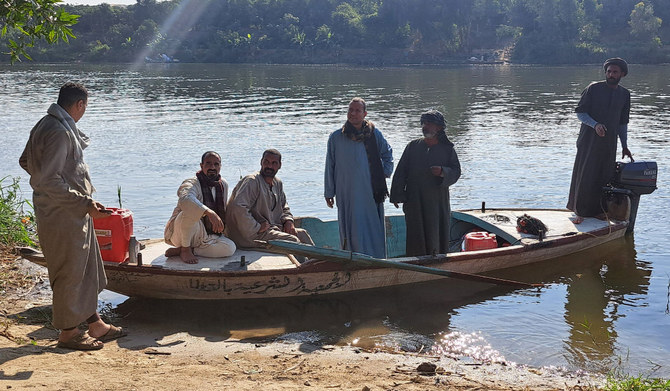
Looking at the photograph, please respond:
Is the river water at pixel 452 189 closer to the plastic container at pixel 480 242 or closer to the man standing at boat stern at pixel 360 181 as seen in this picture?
the plastic container at pixel 480 242

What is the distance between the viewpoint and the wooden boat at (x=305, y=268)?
6.39m

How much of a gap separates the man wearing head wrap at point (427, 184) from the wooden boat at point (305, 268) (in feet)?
0.94

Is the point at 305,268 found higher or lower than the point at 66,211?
lower

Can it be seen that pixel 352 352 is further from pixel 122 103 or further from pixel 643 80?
pixel 643 80

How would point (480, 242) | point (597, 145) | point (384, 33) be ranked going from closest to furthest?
point (480, 242), point (597, 145), point (384, 33)

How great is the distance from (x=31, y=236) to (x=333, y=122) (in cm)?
1420

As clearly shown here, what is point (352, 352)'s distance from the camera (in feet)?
19.0

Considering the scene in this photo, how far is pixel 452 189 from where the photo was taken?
1327 centimetres

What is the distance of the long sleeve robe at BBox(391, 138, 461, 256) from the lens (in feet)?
22.8

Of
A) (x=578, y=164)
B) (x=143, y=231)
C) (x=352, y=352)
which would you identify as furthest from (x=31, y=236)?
(x=578, y=164)

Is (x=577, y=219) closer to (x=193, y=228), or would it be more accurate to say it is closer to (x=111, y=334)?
(x=193, y=228)

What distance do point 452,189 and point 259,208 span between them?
22.6ft

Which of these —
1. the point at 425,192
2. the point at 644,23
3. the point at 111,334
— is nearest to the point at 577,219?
the point at 425,192

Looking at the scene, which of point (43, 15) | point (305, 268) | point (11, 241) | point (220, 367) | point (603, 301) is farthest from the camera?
point (11, 241)
